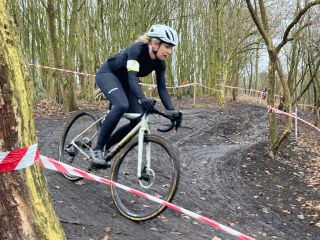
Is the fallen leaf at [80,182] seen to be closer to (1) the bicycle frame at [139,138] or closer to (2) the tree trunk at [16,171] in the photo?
(1) the bicycle frame at [139,138]

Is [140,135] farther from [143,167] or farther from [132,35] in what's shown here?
[132,35]

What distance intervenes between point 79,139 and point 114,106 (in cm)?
123

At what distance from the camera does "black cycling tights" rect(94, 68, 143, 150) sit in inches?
147

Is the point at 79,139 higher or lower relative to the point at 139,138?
lower

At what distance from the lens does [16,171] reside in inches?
80.3

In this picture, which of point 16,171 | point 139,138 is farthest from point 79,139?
point 16,171

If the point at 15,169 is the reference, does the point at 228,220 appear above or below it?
below

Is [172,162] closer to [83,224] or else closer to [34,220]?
[83,224]

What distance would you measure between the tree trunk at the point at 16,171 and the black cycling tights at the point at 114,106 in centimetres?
162

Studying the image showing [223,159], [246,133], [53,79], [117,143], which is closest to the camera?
[117,143]

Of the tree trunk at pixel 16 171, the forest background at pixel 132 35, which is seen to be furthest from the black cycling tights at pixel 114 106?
the forest background at pixel 132 35

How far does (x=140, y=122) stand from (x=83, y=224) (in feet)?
4.36

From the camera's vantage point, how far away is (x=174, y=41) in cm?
359

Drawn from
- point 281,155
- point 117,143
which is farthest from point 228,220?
point 281,155
